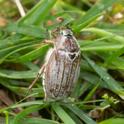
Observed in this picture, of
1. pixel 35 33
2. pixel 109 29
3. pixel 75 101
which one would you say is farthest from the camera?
pixel 109 29

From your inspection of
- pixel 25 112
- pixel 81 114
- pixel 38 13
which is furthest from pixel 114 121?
pixel 38 13

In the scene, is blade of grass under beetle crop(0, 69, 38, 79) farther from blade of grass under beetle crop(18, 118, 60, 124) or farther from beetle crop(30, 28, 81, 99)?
blade of grass under beetle crop(18, 118, 60, 124)

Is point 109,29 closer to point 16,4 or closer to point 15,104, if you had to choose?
point 16,4

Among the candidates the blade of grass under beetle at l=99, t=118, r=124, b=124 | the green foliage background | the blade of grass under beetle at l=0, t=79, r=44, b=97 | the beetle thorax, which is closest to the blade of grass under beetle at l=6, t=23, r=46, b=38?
the green foliage background

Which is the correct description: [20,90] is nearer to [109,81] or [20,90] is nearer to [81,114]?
[81,114]

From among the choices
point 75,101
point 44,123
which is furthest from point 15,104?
point 75,101

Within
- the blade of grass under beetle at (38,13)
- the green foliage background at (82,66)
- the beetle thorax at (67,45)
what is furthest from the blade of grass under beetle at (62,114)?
the blade of grass under beetle at (38,13)
